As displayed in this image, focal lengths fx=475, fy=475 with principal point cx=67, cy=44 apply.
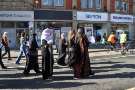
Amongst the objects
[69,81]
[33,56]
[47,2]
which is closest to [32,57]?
[33,56]

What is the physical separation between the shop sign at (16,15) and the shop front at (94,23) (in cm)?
645

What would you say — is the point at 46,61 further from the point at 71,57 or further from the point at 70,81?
the point at 70,81

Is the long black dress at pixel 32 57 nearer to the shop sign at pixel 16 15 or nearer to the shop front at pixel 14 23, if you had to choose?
the shop front at pixel 14 23

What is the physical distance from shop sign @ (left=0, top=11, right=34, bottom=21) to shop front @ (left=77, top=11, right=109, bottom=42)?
254 inches

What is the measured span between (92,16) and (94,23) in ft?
6.38

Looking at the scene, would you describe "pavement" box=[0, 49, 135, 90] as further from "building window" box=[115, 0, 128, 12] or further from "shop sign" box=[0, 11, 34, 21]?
"building window" box=[115, 0, 128, 12]

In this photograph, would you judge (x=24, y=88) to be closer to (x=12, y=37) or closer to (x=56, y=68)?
(x=56, y=68)

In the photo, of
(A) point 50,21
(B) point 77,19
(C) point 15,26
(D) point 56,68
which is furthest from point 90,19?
(D) point 56,68

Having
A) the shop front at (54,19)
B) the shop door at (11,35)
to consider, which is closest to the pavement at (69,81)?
the shop door at (11,35)

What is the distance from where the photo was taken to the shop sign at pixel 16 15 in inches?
1831

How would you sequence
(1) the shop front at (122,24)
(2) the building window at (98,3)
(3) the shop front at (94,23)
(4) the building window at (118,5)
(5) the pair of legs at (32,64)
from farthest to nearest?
(4) the building window at (118,5) → (1) the shop front at (122,24) → (2) the building window at (98,3) → (3) the shop front at (94,23) → (5) the pair of legs at (32,64)

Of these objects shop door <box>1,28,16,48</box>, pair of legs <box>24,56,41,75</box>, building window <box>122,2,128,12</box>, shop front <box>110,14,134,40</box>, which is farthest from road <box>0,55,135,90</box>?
building window <box>122,2,128,12</box>

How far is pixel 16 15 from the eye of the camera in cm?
4688

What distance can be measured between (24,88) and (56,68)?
674cm
